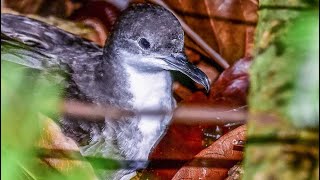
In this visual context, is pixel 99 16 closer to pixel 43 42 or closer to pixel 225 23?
pixel 43 42

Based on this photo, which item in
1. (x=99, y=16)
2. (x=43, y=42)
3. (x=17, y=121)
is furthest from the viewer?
(x=99, y=16)

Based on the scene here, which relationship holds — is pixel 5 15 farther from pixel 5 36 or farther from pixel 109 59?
pixel 109 59

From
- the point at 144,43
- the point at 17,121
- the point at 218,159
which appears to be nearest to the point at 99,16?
the point at 144,43

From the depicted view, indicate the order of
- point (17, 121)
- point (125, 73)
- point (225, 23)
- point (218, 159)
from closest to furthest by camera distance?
point (17, 121) < point (218, 159) < point (125, 73) < point (225, 23)

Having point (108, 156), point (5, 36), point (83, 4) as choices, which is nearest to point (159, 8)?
point (108, 156)

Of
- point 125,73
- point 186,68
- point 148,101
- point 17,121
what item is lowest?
point 148,101

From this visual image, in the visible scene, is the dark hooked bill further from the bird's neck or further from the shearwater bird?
the bird's neck

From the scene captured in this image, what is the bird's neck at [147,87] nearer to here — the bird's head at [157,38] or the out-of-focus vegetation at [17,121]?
the bird's head at [157,38]
